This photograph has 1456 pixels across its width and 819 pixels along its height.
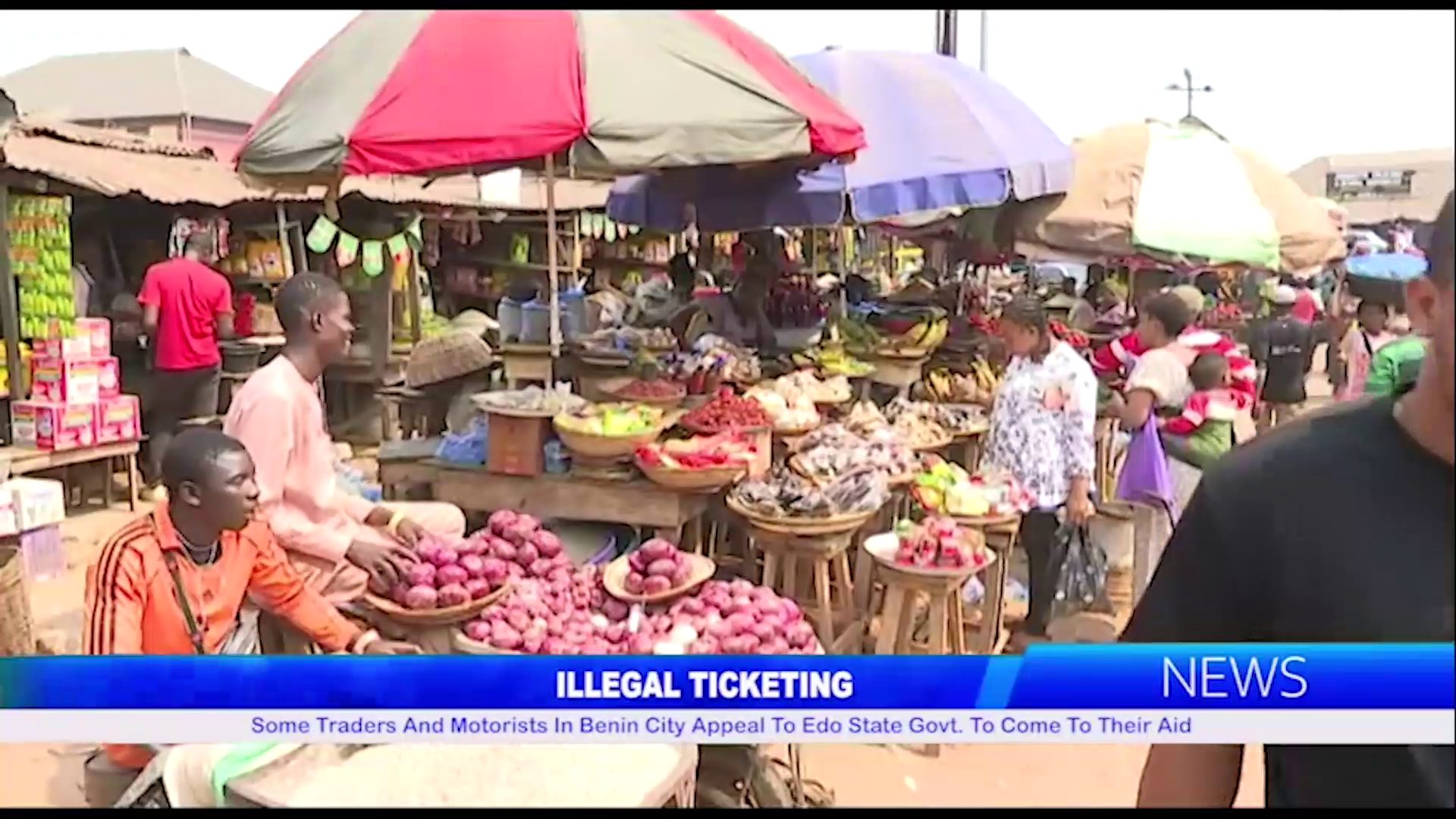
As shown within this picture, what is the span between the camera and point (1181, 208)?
419cm

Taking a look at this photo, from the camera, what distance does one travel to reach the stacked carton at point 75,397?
2.28 metres

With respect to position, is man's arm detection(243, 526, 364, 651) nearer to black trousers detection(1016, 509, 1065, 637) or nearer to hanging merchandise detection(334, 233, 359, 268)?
hanging merchandise detection(334, 233, 359, 268)

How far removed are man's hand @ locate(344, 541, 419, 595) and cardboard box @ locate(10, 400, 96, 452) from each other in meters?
0.72

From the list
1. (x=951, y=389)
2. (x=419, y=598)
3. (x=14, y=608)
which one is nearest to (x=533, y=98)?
(x=419, y=598)

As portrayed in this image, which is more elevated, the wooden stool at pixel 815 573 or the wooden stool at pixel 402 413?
the wooden stool at pixel 402 413

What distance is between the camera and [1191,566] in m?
1.37

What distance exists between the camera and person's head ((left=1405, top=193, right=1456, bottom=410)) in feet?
4.33

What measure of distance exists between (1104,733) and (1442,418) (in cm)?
70

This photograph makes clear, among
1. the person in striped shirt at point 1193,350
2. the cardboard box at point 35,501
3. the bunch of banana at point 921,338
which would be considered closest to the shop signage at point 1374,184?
the person in striped shirt at point 1193,350

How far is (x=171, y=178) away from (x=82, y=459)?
2.84 feet

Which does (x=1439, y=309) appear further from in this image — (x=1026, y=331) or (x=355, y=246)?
(x=1026, y=331)

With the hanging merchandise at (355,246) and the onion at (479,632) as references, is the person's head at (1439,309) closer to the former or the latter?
the onion at (479,632)

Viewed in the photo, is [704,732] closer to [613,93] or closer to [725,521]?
[613,93]

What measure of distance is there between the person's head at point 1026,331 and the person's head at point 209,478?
2.42 m
